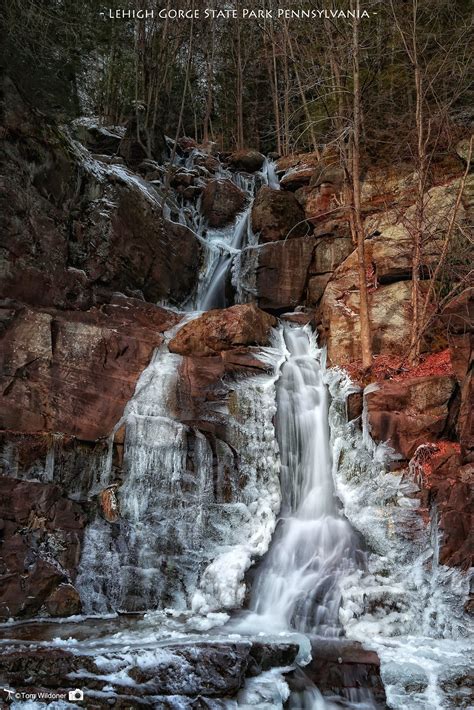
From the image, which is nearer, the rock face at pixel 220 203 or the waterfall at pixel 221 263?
the waterfall at pixel 221 263

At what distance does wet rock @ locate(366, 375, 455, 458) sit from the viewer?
8227 millimetres

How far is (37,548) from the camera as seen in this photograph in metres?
7.28

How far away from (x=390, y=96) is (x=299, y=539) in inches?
536

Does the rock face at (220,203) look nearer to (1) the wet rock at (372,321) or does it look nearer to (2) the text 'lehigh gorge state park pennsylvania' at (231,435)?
(2) the text 'lehigh gorge state park pennsylvania' at (231,435)

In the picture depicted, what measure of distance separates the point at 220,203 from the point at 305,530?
423 inches

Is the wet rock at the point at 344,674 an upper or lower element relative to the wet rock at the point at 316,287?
lower

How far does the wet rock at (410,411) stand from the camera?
8.23m

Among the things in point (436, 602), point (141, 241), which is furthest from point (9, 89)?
point (436, 602)

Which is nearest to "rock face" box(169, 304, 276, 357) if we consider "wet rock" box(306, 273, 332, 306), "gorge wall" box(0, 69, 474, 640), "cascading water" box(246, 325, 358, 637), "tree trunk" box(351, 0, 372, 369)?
"gorge wall" box(0, 69, 474, 640)

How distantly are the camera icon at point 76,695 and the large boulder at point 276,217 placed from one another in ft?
37.3

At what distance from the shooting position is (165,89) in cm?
2133

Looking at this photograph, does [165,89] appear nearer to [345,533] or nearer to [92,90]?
[92,90]

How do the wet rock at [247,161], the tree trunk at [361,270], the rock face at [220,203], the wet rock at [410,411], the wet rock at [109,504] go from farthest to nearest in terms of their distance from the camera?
the wet rock at [247,161] < the rock face at [220,203] < the tree trunk at [361,270] < the wet rock at [410,411] < the wet rock at [109,504]

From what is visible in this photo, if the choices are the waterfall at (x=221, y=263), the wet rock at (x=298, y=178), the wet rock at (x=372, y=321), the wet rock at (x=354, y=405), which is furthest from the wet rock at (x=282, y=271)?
the wet rock at (x=354, y=405)
